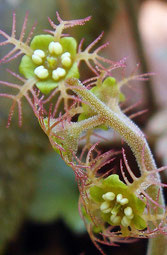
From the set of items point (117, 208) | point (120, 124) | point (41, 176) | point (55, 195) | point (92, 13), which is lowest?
point (55, 195)

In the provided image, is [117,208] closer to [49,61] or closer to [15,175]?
[49,61]

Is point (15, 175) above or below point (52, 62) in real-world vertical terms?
below

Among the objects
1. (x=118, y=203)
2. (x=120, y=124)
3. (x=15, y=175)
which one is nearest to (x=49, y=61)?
(x=120, y=124)

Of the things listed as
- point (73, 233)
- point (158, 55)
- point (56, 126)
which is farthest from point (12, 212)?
point (158, 55)

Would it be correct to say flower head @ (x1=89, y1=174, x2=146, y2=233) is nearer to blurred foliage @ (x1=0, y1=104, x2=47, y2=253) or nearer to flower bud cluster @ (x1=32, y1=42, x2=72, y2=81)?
flower bud cluster @ (x1=32, y1=42, x2=72, y2=81)

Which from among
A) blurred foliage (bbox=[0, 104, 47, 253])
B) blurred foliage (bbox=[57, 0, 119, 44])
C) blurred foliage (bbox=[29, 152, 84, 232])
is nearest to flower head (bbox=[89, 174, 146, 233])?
blurred foliage (bbox=[29, 152, 84, 232])

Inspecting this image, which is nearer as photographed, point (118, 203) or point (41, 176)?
point (118, 203)

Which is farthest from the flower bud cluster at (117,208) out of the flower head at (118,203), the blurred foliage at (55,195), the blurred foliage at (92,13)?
the blurred foliage at (92,13)

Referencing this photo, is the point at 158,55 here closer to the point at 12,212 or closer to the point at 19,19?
the point at 19,19
